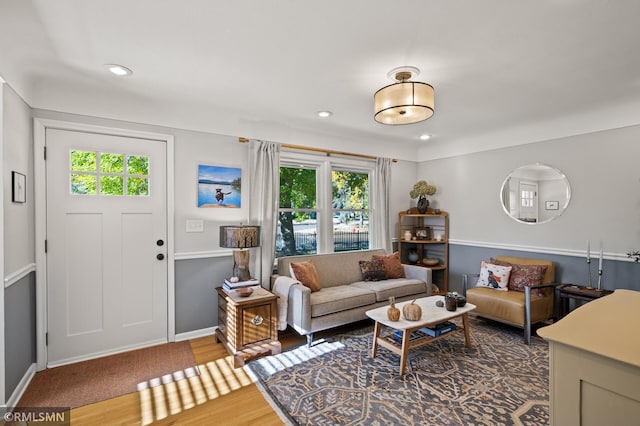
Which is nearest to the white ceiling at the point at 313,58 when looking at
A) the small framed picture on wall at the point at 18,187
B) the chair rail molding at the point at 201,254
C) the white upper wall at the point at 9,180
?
the white upper wall at the point at 9,180

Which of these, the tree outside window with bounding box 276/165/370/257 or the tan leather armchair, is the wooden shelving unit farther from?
the tan leather armchair

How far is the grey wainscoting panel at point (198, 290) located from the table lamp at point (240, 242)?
38 centimetres

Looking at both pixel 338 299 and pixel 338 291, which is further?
pixel 338 291

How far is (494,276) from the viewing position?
3879 mm

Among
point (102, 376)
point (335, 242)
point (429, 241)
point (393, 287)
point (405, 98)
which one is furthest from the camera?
point (429, 241)

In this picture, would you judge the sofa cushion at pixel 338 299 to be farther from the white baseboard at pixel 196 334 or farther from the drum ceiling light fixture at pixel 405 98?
the drum ceiling light fixture at pixel 405 98

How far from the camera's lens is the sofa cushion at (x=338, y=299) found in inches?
127

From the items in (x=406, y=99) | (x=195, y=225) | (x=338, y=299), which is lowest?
(x=338, y=299)

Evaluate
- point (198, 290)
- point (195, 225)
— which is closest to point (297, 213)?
point (195, 225)

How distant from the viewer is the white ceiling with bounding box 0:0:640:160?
1.78m

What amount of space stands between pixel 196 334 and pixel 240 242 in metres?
1.21

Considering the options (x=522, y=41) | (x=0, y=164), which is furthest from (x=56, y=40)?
(x=522, y=41)

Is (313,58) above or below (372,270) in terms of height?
above

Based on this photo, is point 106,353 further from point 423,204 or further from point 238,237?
point 423,204
